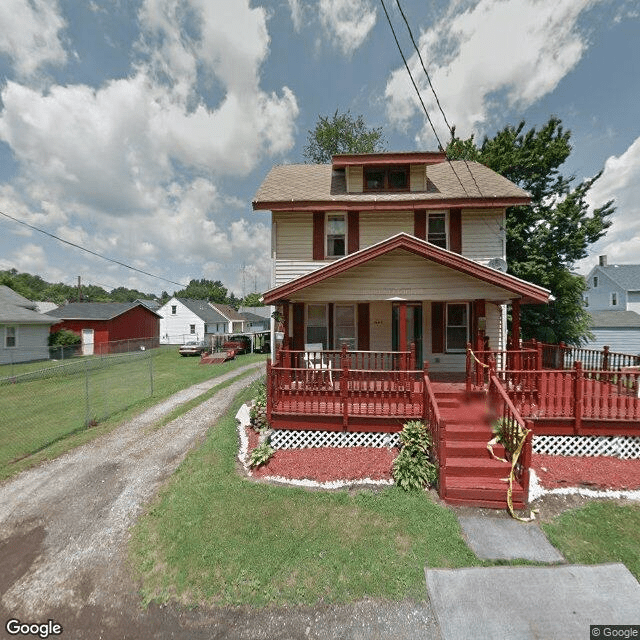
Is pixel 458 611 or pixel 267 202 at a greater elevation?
pixel 267 202

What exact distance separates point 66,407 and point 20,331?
18.0 meters

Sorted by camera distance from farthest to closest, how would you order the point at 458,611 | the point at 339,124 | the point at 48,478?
the point at 339,124 < the point at 48,478 < the point at 458,611

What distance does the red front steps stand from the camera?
4848mm

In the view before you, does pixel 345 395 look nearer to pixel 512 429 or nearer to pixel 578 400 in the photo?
pixel 512 429

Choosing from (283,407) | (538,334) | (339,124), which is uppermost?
(339,124)

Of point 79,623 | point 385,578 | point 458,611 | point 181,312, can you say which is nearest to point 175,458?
point 79,623

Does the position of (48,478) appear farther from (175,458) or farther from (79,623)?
(79,623)

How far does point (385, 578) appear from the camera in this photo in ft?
11.9

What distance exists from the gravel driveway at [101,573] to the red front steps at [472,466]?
6.60ft

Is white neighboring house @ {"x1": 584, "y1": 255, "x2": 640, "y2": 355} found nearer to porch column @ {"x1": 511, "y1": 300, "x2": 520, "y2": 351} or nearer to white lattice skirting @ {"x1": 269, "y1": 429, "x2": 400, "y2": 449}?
porch column @ {"x1": 511, "y1": 300, "x2": 520, "y2": 351}

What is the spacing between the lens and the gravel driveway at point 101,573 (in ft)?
10.5

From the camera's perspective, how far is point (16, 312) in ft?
74.3

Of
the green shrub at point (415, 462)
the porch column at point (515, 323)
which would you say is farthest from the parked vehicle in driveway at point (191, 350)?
the porch column at point (515, 323)

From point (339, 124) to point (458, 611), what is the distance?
28.5m
